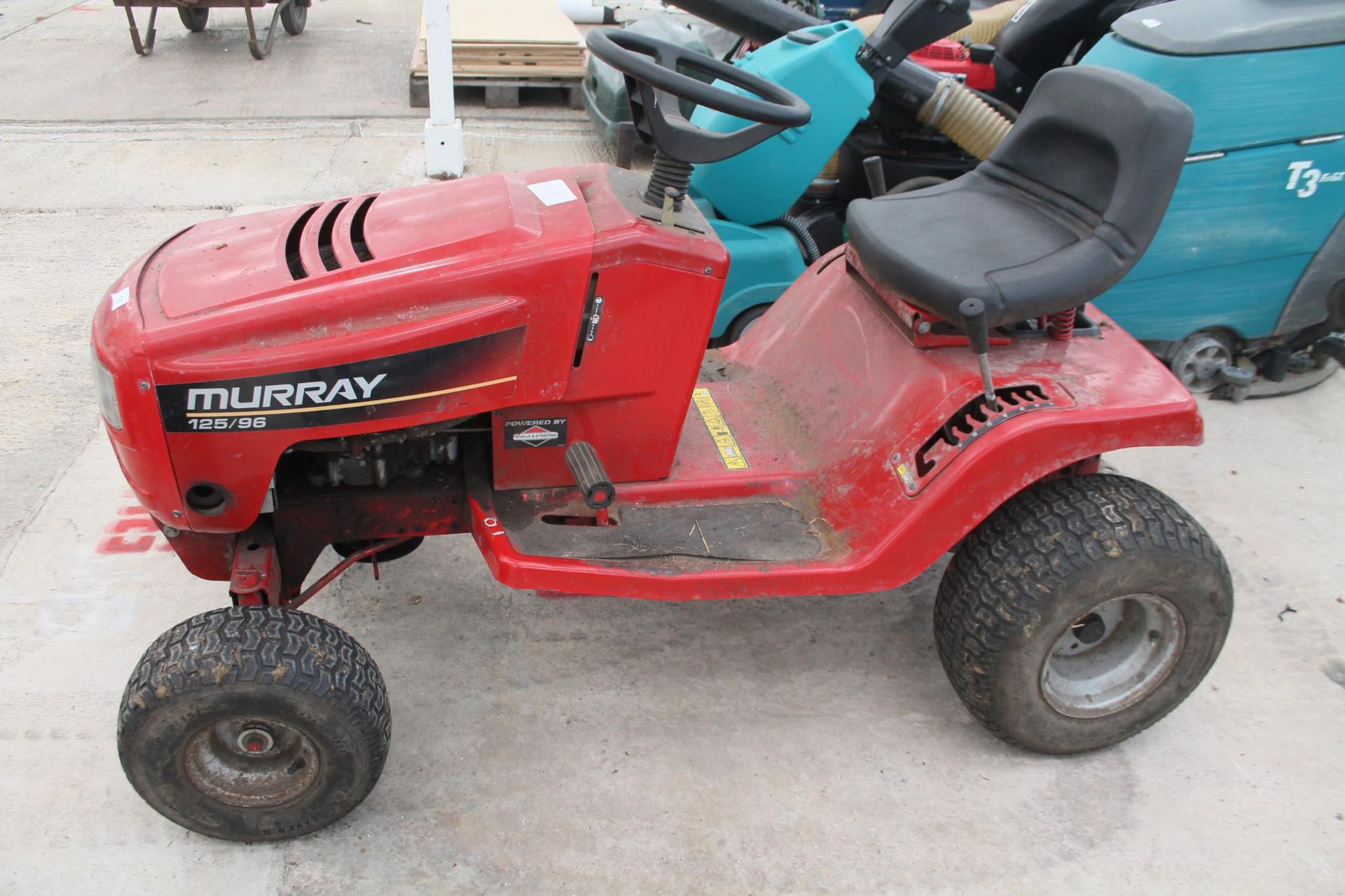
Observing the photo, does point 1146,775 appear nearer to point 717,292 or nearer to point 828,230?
point 717,292

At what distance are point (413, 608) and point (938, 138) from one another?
2.87 m

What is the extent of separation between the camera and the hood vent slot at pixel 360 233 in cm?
215

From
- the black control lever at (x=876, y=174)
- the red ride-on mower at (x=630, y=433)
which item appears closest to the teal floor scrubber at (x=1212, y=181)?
the black control lever at (x=876, y=174)

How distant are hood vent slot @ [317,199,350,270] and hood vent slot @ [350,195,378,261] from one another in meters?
0.04

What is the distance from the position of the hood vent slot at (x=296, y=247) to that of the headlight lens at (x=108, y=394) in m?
0.38

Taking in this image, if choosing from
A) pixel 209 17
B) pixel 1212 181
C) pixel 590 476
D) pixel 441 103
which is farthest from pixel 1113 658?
pixel 209 17

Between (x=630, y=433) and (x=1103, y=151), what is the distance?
4.09 feet

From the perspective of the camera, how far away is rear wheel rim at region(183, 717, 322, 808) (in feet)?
6.82

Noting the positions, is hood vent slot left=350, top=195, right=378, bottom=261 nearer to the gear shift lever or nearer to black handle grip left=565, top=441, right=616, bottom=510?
black handle grip left=565, top=441, right=616, bottom=510

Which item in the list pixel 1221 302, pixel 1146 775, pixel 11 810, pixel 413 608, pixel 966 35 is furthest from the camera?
pixel 966 35

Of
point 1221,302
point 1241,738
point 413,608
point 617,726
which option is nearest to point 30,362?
point 413,608

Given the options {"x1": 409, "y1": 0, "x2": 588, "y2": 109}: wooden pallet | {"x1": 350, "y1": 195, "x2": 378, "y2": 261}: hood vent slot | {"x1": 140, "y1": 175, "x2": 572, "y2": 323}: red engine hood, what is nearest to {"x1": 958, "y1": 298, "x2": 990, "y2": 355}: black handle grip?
{"x1": 140, "y1": 175, "x2": 572, "y2": 323}: red engine hood

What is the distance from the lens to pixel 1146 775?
2422mm

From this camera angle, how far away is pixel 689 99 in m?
2.02
